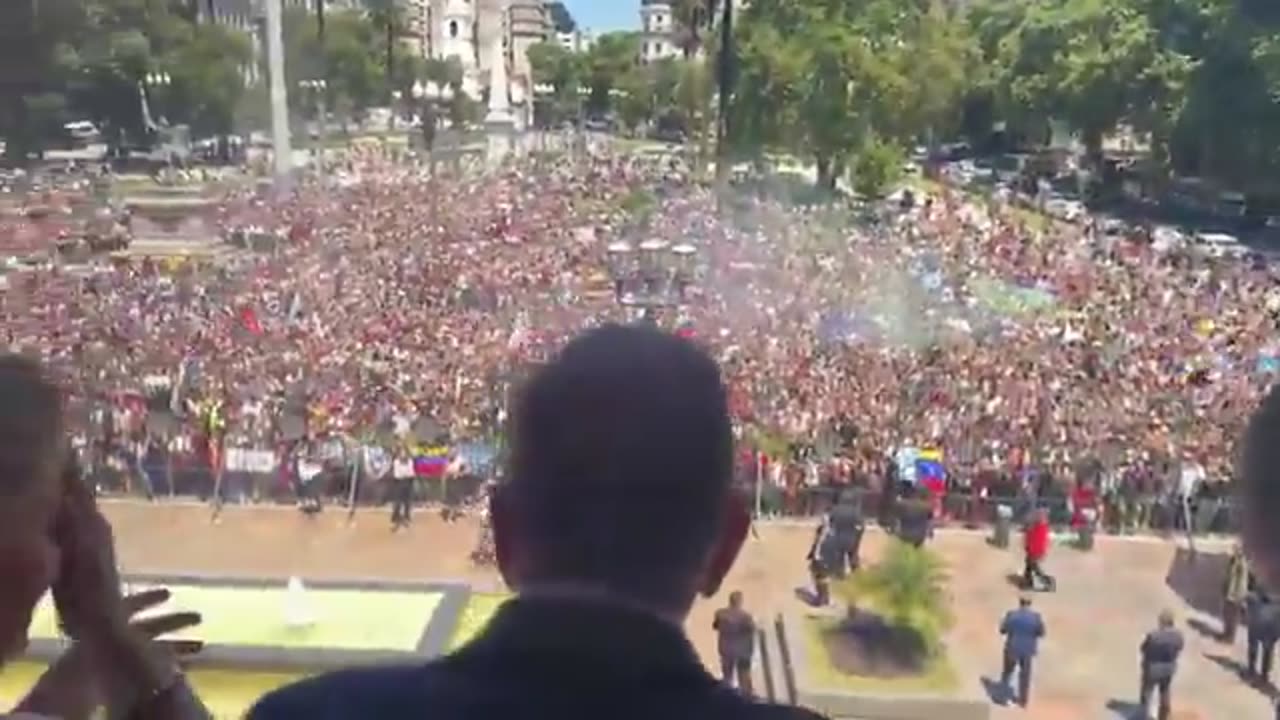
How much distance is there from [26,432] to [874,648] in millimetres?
8844

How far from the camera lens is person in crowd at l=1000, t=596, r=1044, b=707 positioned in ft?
30.7

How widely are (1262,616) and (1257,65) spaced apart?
98.7ft

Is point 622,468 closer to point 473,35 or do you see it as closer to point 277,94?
point 277,94

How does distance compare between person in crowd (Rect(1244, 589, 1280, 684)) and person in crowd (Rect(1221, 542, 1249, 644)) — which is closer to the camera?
person in crowd (Rect(1244, 589, 1280, 684))

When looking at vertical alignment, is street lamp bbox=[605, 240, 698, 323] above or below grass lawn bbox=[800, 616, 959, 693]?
above

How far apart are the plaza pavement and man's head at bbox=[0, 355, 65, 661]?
8.05 m

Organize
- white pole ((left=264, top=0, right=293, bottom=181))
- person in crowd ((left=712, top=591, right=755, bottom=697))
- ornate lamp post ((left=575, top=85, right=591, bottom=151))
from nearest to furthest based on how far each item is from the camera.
→ person in crowd ((left=712, top=591, right=755, bottom=697)), white pole ((left=264, top=0, right=293, bottom=181)), ornate lamp post ((left=575, top=85, right=591, bottom=151))

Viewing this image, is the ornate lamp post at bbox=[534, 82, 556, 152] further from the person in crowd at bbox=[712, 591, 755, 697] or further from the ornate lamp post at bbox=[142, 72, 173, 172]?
the person in crowd at bbox=[712, 591, 755, 697]

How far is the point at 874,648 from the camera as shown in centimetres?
994

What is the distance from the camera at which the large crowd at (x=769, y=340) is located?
13836mm

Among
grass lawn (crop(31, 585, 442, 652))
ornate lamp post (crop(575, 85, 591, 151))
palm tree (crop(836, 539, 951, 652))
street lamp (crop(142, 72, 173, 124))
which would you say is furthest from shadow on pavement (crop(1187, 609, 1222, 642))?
ornate lamp post (crop(575, 85, 591, 151))

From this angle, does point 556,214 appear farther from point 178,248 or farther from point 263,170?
point 263,170

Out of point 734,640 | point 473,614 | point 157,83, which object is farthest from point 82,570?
point 157,83

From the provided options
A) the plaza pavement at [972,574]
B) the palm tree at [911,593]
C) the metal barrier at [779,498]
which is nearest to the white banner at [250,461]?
the metal barrier at [779,498]
